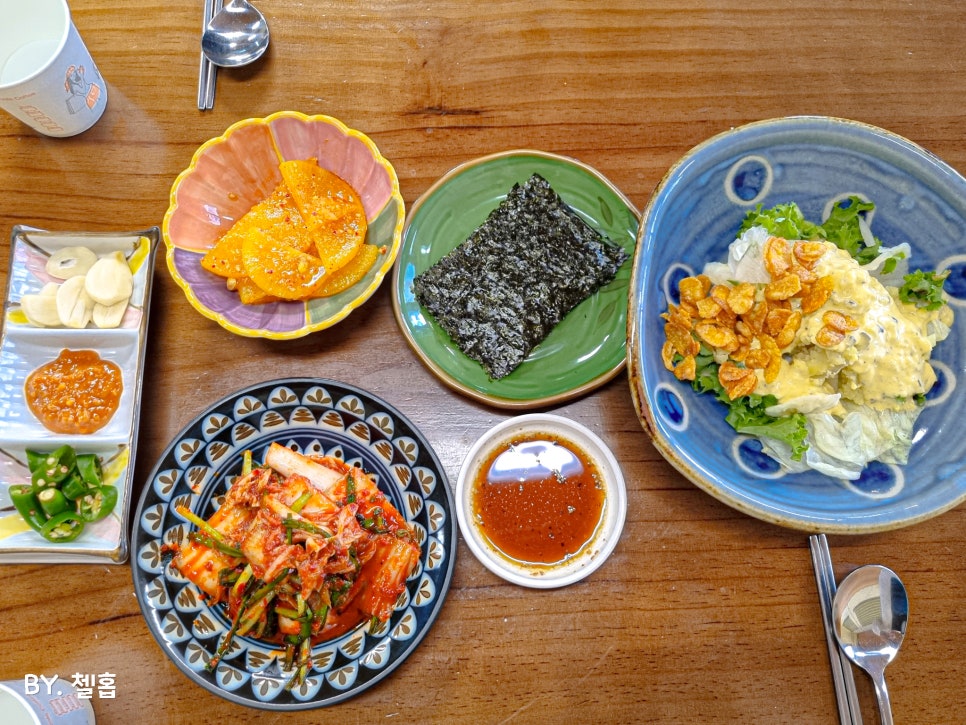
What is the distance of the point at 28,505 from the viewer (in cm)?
187

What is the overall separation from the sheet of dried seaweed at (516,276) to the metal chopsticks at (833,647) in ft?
3.39

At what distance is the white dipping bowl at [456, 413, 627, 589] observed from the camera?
1910 mm

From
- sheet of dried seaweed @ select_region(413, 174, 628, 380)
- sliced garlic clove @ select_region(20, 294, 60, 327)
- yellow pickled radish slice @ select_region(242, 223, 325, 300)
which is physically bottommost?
sliced garlic clove @ select_region(20, 294, 60, 327)

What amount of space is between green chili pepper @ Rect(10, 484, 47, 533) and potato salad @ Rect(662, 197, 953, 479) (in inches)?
72.8

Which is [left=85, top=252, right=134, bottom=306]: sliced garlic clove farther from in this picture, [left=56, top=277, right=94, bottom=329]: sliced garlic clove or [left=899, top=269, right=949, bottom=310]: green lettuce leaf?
[left=899, top=269, right=949, bottom=310]: green lettuce leaf

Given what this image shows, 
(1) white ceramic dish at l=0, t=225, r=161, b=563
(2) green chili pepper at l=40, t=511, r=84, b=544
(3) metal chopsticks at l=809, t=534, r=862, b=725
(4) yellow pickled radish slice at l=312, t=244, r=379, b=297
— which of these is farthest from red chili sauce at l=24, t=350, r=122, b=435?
(3) metal chopsticks at l=809, t=534, r=862, b=725

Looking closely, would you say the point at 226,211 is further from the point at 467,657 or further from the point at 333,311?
the point at 467,657

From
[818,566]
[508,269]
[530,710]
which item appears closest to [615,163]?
[508,269]

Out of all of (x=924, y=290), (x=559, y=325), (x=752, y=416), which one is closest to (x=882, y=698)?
(x=752, y=416)

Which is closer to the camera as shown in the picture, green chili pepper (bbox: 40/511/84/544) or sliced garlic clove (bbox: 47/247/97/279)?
green chili pepper (bbox: 40/511/84/544)

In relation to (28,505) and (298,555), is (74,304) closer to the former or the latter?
(28,505)

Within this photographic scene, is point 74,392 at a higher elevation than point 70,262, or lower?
lower

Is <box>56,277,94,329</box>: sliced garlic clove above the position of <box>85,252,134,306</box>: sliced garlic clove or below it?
below

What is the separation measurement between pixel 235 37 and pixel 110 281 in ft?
3.17
